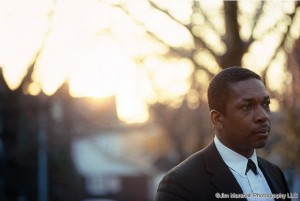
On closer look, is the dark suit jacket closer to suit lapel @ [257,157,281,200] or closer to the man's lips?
suit lapel @ [257,157,281,200]

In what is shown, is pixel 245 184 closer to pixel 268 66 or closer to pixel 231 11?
pixel 231 11

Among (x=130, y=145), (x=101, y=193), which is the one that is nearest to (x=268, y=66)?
(x=101, y=193)

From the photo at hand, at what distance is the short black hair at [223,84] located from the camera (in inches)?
110

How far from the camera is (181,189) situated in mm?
2711

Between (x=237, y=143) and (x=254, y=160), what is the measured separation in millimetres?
184

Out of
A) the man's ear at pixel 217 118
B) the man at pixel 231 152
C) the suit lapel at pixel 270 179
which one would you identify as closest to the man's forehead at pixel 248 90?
the man at pixel 231 152

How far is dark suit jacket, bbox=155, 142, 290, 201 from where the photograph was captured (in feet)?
8.89

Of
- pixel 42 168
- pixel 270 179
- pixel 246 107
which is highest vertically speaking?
pixel 246 107

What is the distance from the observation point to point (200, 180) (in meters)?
2.77

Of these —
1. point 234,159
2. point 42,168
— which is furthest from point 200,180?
point 42,168

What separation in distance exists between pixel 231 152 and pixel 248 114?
25 cm

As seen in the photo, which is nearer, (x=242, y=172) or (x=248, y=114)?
(x=248, y=114)

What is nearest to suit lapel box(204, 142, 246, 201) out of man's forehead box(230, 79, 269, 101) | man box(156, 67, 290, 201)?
man box(156, 67, 290, 201)

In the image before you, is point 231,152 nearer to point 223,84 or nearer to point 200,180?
point 200,180
